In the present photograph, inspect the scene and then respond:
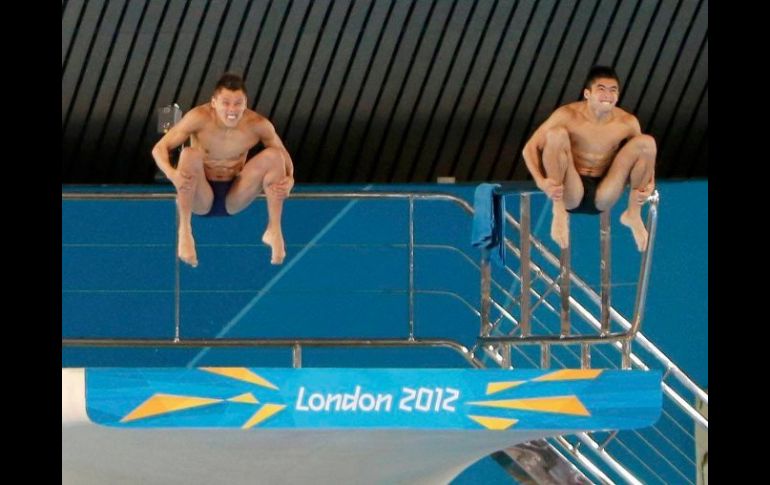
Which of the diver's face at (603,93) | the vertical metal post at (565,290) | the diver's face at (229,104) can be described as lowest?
the vertical metal post at (565,290)

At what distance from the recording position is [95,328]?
4.82 meters

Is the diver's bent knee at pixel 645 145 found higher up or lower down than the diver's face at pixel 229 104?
higher up

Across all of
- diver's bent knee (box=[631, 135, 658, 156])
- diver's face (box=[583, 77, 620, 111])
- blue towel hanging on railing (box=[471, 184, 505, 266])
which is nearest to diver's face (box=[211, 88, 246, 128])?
blue towel hanging on railing (box=[471, 184, 505, 266])

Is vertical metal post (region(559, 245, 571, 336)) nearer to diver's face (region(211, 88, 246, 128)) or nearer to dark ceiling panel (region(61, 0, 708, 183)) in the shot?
diver's face (region(211, 88, 246, 128))

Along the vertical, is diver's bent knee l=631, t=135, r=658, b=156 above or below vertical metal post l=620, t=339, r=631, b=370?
above

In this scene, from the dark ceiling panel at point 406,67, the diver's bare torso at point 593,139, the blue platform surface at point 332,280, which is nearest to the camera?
the diver's bare torso at point 593,139

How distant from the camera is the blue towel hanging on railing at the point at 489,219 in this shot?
373cm

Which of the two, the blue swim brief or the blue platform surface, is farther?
the blue platform surface

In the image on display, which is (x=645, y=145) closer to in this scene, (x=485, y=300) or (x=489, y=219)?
(x=489, y=219)

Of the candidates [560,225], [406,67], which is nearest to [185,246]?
[560,225]

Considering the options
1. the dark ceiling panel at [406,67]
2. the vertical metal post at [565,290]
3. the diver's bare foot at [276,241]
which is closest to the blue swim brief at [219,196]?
the diver's bare foot at [276,241]

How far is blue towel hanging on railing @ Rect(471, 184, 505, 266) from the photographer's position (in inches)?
147

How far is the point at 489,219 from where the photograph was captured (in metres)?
3.73

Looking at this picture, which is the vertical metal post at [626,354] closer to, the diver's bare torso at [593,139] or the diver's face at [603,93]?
the diver's bare torso at [593,139]
